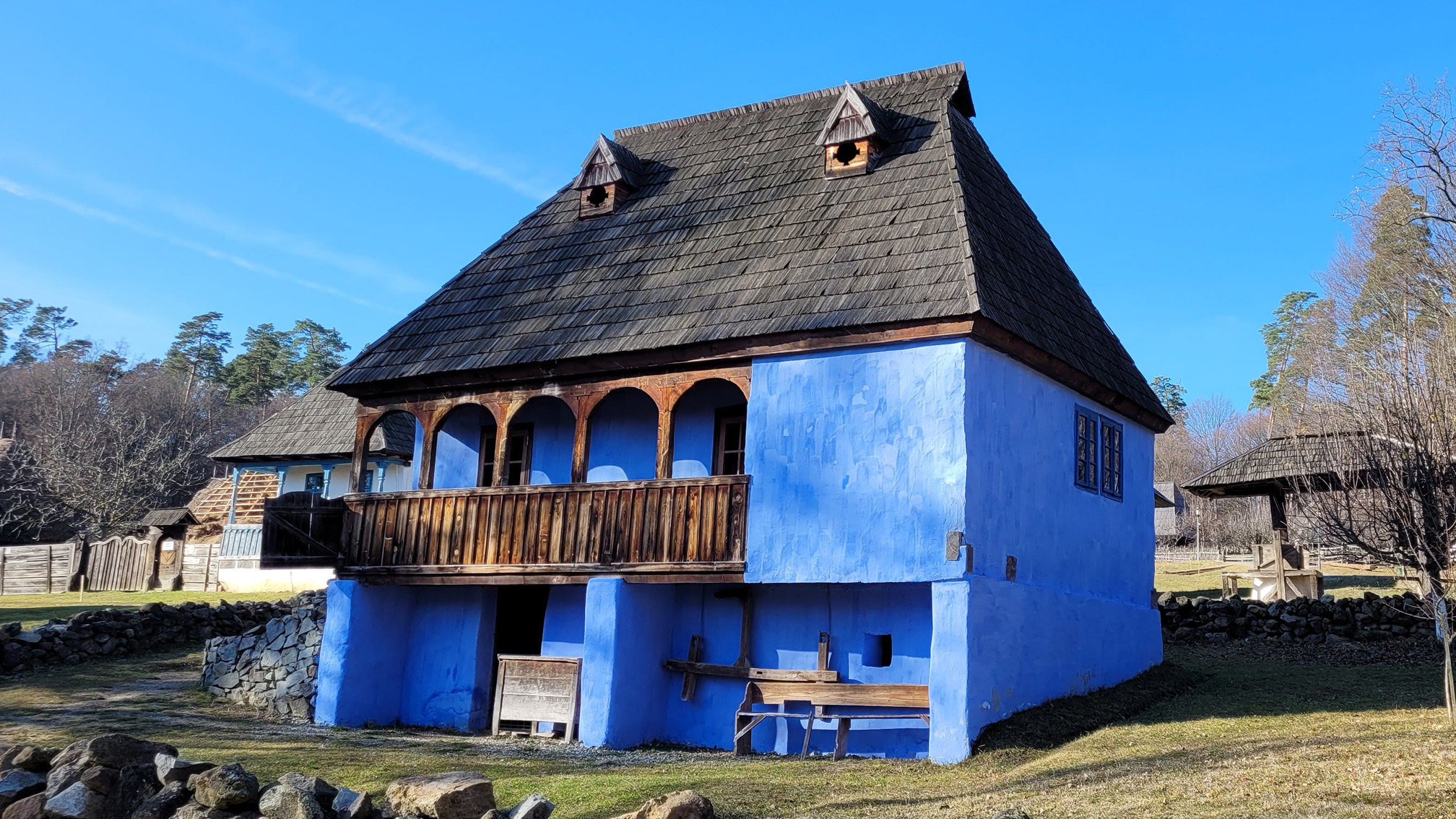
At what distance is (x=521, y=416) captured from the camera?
60.7 feet

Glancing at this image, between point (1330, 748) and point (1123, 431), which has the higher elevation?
point (1123, 431)

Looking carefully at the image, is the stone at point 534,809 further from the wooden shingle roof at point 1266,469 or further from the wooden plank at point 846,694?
the wooden shingle roof at point 1266,469

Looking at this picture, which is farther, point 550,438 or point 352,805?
point 550,438

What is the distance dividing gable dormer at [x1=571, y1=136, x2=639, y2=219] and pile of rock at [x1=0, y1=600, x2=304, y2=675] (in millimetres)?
11199

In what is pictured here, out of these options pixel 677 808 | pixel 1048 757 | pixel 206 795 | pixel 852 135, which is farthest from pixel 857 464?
pixel 206 795

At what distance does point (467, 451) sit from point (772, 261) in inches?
225

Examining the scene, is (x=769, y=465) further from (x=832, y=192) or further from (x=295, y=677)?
(x=295, y=677)

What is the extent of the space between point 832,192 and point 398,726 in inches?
383

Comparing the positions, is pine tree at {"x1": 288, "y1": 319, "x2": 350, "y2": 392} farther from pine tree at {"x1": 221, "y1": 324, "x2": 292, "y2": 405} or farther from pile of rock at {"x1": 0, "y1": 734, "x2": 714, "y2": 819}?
pile of rock at {"x1": 0, "y1": 734, "x2": 714, "y2": 819}

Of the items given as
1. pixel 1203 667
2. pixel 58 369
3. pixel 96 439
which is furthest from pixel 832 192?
pixel 58 369

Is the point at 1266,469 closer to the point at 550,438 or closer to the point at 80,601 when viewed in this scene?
the point at 550,438

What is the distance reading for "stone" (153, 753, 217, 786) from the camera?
10.7 meters

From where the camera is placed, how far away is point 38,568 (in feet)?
114

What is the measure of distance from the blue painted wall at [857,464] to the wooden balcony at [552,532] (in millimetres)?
494
